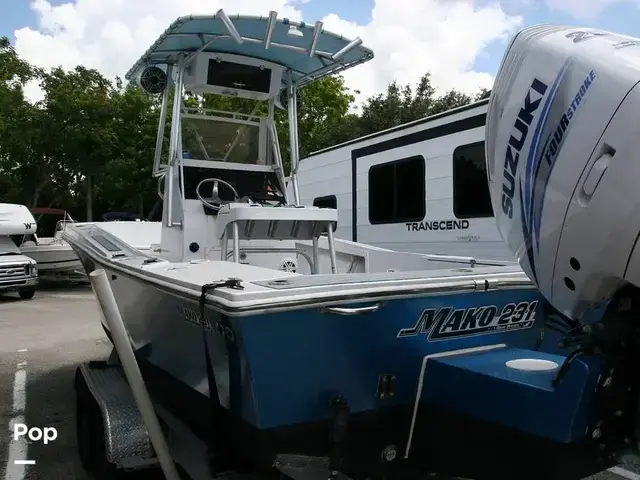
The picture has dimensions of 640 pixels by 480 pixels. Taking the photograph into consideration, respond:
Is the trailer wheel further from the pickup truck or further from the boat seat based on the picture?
the pickup truck

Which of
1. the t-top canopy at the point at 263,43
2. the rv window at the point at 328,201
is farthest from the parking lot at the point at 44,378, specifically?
the rv window at the point at 328,201

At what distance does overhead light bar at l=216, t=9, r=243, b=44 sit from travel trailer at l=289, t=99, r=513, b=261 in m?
2.79

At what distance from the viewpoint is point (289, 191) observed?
5863 millimetres

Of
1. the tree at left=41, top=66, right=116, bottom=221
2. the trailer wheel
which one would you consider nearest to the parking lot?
the trailer wheel

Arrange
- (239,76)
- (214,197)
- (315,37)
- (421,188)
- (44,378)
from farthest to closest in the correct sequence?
(421,188) < (44,378) < (239,76) < (214,197) < (315,37)

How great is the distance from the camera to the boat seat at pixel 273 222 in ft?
12.9

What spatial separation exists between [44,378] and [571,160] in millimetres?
5364

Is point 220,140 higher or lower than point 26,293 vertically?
higher

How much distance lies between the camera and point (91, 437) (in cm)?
340

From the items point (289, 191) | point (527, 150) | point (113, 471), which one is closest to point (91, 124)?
point (289, 191)

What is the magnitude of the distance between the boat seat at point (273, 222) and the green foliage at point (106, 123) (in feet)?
47.6

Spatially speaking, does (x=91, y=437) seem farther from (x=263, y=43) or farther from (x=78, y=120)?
(x=78, y=120)

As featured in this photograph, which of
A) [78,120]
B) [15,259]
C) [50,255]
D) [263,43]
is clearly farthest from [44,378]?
[78,120]

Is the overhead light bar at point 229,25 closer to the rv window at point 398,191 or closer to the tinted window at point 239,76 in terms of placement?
the tinted window at point 239,76
